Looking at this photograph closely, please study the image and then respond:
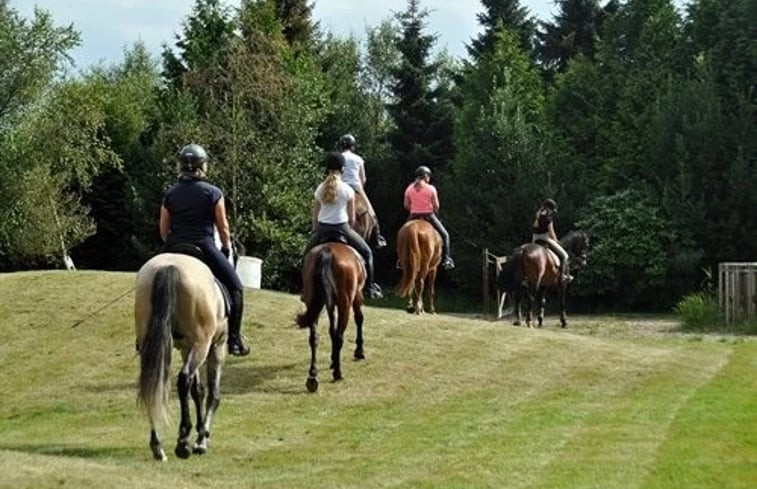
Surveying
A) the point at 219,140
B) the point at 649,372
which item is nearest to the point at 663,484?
the point at 649,372

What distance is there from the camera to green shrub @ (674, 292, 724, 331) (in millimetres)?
30250

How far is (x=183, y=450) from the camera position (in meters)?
12.3

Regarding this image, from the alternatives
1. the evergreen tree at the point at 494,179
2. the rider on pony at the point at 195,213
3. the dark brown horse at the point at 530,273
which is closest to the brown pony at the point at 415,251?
the dark brown horse at the point at 530,273

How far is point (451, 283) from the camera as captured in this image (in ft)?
164

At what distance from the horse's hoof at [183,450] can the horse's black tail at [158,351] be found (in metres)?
0.69

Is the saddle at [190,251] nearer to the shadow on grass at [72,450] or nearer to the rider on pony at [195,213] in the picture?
the rider on pony at [195,213]

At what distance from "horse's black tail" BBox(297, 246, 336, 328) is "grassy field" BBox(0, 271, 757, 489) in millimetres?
1060

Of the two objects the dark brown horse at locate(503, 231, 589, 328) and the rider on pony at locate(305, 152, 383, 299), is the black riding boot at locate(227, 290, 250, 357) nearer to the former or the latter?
the rider on pony at locate(305, 152, 383, 299)

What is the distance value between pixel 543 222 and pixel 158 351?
17058mm

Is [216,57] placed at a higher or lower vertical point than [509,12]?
lower

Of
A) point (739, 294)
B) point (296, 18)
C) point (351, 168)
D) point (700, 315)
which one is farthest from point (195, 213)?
point (296, 18)

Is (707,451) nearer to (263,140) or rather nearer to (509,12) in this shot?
(263,140)

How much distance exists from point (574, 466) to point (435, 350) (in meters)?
Answer: 8.00

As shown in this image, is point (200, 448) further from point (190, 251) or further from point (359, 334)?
point (359, 334)
